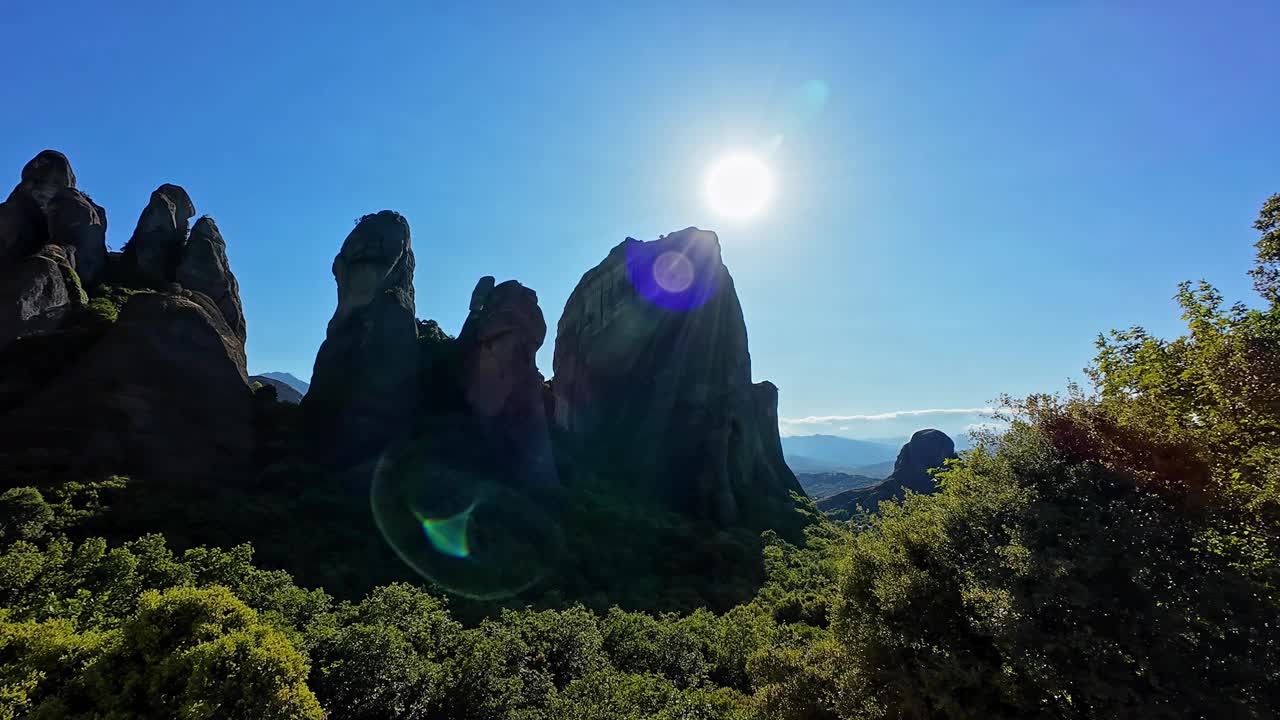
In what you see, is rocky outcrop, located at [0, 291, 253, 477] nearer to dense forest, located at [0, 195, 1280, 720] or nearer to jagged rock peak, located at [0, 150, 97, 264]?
jagged rock peak, located at [0, 150, 97, 264]

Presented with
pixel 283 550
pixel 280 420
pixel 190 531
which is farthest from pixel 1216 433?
pixel 280 420

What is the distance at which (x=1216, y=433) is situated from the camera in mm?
7172

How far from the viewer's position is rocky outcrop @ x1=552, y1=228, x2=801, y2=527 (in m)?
50.3

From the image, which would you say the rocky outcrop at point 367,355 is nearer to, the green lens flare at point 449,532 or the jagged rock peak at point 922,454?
the green lens flare at point 449,532

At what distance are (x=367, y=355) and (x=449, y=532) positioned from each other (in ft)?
54.3

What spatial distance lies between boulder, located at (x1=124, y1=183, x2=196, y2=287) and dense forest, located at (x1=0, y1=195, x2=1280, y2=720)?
1524 inches

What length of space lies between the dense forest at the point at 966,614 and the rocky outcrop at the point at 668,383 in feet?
124

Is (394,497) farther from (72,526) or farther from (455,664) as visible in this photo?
(455,664)

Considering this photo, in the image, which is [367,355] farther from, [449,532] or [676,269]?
[676,269]

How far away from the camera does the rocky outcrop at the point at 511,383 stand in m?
38.4

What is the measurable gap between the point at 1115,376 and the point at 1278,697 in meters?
7.44

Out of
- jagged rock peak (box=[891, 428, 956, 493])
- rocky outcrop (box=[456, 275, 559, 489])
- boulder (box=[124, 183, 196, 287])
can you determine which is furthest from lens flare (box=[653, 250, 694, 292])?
jagged rock peak (box=[891, 428, 956, 493])

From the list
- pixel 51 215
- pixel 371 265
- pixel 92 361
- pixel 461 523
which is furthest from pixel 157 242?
pixel 461 523

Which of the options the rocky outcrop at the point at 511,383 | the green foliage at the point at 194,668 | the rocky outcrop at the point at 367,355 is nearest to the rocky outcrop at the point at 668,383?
the rocky outcrop at the point at 511,383
